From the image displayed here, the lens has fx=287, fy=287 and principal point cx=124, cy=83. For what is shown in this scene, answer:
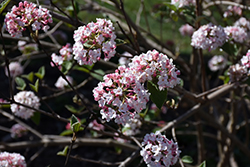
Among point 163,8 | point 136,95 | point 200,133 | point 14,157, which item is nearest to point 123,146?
point 200,133

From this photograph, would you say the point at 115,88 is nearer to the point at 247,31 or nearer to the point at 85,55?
the point at 85,55

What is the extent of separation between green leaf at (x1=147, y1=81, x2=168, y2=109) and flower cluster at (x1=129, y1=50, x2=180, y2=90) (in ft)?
0.06

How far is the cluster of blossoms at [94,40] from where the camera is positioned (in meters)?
1.18

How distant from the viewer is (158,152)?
113 centimetres

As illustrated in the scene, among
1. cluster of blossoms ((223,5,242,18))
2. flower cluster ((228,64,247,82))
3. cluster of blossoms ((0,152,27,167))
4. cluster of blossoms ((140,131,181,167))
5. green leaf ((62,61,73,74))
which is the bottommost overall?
cluster of blossoms ((0,152,27,167))

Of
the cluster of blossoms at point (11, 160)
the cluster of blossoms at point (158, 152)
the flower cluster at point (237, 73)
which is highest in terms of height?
the flower cluster at point (237, 73)

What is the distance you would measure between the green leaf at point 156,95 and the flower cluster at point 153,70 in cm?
2

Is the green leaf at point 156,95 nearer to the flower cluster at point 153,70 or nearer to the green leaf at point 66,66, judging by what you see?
the flower cluster at point 153,70

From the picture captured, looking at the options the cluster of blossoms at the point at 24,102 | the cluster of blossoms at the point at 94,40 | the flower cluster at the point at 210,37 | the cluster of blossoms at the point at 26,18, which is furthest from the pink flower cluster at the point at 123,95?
the cluster of blossoms at the point at 24,102

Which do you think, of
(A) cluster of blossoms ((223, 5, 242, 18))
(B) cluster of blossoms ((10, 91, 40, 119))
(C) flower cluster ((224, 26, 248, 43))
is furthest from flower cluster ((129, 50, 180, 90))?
(A) cluster of blossoms ((223, 5, 242, 18))

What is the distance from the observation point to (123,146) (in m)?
2.27

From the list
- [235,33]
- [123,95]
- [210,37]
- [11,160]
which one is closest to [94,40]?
[123,95]

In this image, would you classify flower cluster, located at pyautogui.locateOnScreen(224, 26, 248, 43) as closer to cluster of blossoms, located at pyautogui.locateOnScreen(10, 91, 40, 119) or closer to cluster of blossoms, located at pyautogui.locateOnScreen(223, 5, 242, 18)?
cluster of blossoms, located at pyautogui.locateOnScreen(223, 5, 242, 18)

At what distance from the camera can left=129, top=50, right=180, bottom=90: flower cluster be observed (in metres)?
1.07
